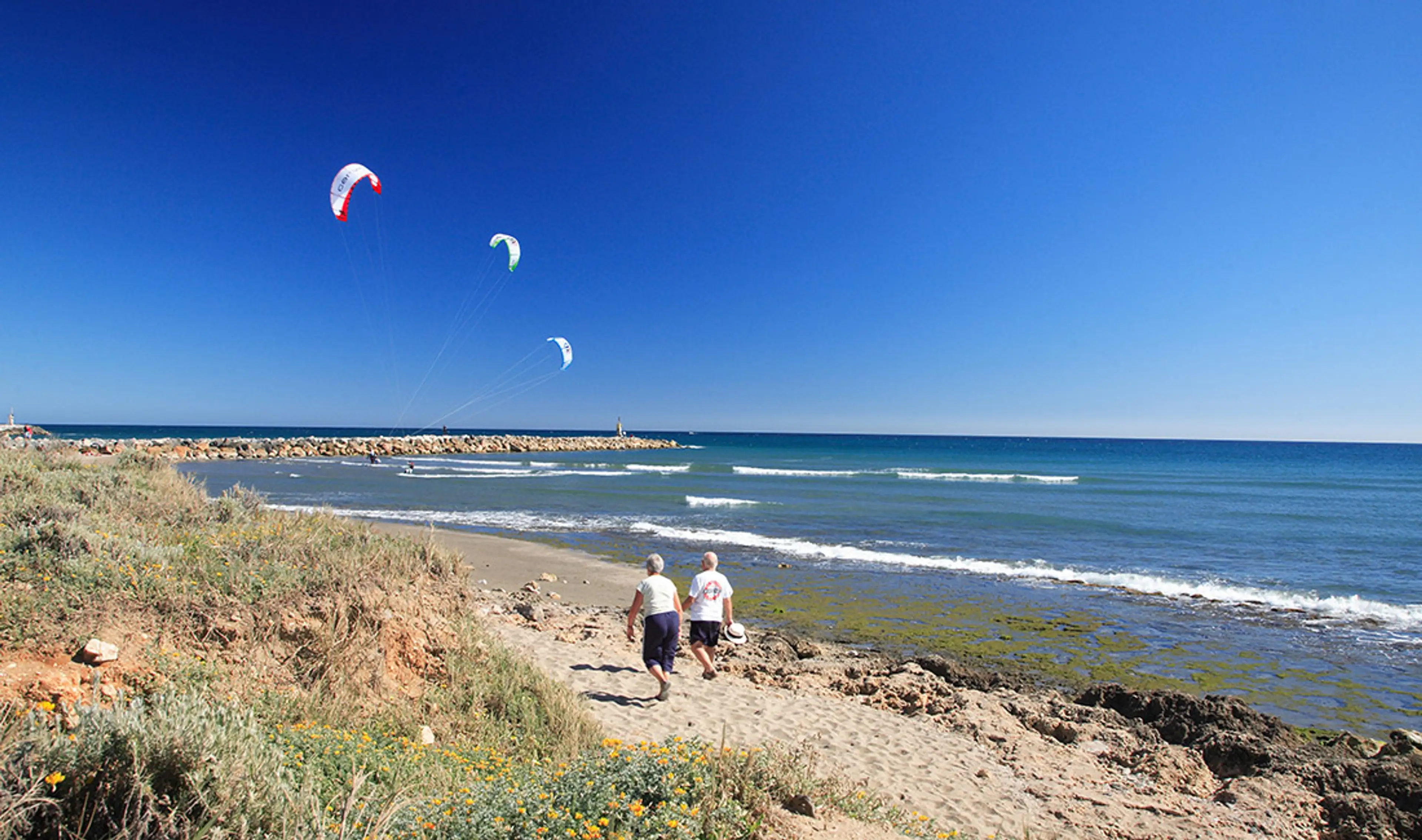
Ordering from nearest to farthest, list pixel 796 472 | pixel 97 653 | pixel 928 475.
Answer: pixel 97 653 < pixel 928 475 < pixel 796 472

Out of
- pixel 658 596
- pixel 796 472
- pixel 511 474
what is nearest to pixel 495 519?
pixel 658 596

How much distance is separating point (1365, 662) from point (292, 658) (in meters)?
13.7

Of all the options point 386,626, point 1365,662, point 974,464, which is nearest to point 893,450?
point 974,464

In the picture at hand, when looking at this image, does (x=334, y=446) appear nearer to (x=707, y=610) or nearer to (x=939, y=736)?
(x=707, y=610)

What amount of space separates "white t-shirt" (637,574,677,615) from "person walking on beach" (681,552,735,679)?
454 mm

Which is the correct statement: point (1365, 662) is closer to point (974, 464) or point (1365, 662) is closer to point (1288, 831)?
point (1288, 831)

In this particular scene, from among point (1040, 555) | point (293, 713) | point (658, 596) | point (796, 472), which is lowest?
point (1040, 555)

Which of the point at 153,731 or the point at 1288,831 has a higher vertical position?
the point at 153,731

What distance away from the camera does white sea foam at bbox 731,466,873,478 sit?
47938 millimetres

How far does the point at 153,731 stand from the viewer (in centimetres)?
311

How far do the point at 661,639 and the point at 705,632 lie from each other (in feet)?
2.98

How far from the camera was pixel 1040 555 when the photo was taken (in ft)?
59.2

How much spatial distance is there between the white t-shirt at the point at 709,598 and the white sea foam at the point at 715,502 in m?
19.5

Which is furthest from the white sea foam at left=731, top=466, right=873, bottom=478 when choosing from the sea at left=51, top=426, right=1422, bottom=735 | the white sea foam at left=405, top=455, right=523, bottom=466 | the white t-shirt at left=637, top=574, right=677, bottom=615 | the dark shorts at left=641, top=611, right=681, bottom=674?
the dark shorts at left=641, top=611, right=681, bottom=674
